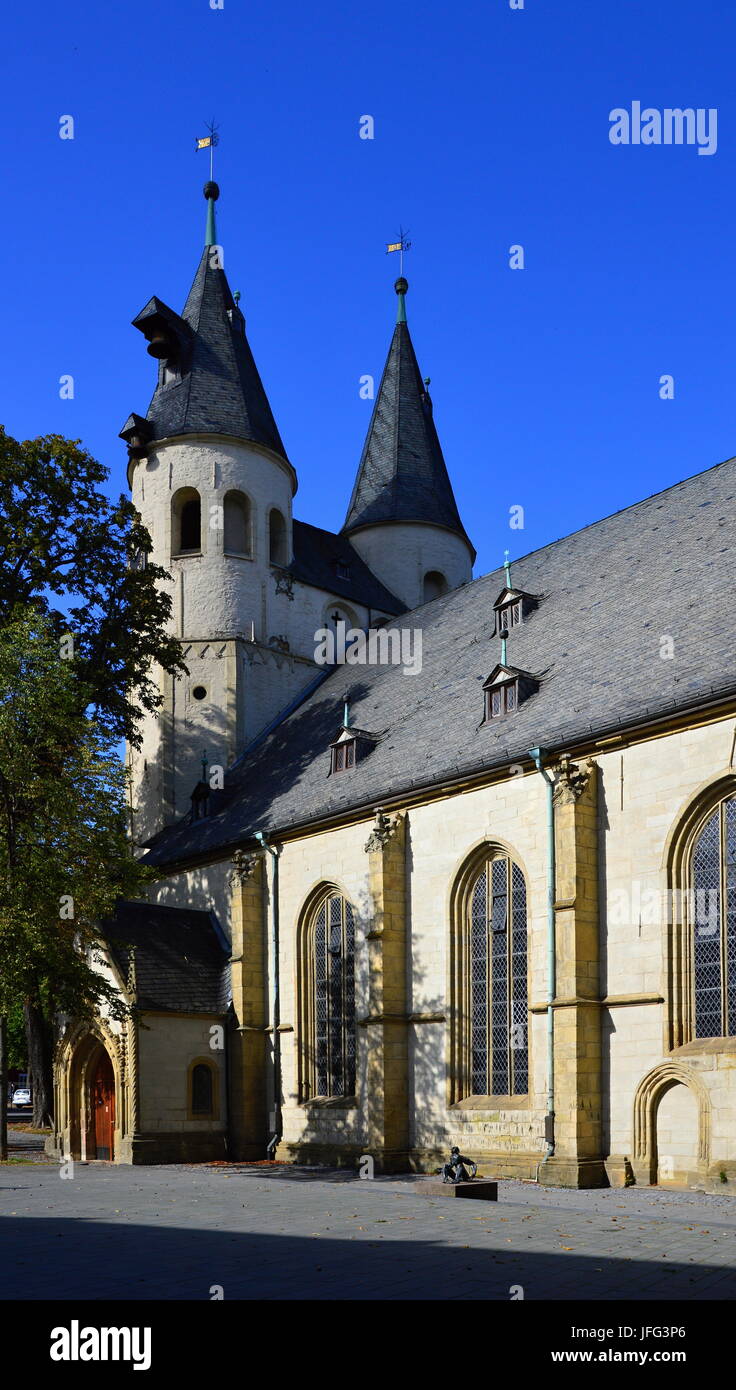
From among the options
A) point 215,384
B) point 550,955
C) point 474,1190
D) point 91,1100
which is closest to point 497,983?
point 550,955

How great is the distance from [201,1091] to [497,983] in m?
8.79

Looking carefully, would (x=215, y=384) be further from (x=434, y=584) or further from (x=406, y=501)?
(x=434, y=584)

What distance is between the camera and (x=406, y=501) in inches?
1886

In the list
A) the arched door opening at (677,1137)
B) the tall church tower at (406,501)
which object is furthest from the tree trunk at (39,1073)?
the arched door opening at (677,1137)

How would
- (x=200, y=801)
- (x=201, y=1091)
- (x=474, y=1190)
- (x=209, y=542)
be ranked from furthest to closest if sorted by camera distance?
(x=209, y=542), (x=200, y=801), (x=201, y=1091), (x=474, y=1190)

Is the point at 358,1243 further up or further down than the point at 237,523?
further down

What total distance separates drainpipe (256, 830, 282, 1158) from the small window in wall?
146 centimetres

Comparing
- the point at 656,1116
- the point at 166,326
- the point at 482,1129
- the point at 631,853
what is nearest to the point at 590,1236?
the point at 656,1116

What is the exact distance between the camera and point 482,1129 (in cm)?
2358

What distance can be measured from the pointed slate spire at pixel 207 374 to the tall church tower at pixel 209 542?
0.14 feet

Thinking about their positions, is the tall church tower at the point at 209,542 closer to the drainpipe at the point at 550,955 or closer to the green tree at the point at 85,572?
the green tree at the point at 85,572

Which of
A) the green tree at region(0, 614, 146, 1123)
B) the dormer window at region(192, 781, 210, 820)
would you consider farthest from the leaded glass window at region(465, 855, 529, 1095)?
the dormer window at region(192, 781, 210, 820)
